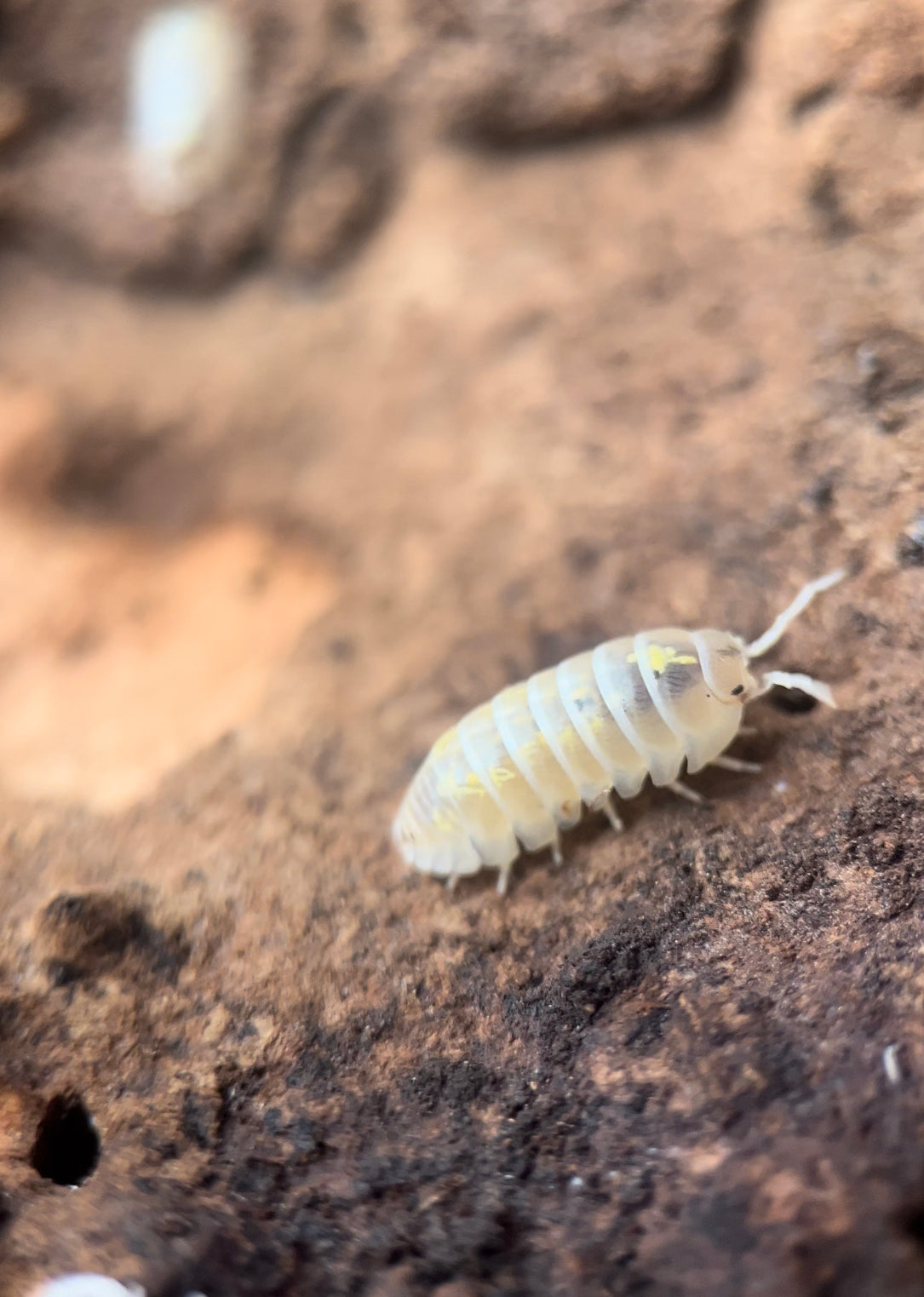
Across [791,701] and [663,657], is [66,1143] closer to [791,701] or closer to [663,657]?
[663,657]

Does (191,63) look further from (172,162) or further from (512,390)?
(512,390)

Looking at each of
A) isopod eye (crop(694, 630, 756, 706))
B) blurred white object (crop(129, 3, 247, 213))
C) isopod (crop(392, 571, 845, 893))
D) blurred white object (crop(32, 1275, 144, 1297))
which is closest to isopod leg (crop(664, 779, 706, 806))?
isopod (crop(392, 571, 845, 893))

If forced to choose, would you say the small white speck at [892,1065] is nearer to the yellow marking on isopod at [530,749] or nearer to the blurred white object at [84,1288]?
the yellow marking on isopod at [530,749]

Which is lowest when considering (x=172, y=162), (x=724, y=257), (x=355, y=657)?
(x=355, y=657)

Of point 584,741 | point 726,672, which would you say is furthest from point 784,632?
point 584,741

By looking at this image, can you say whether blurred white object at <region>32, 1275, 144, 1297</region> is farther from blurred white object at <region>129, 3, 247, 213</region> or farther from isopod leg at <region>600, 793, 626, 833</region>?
blurred white object at <region>129, 3, 247, 213</region>

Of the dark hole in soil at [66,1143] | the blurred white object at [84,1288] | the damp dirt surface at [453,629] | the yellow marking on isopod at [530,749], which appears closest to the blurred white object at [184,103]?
the damp dirt surface at [453,629]

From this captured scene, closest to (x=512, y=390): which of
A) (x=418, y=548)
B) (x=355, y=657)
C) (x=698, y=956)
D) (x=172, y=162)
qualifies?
(x=418, y=548)
